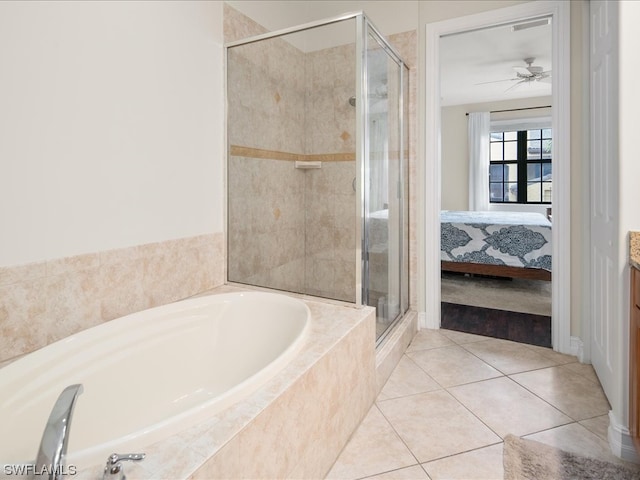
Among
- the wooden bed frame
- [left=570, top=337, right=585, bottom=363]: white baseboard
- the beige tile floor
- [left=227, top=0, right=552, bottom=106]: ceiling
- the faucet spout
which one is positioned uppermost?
[left=227, top=0, right=552, bottom=106]: ceiling

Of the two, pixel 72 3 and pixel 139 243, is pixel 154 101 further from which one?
pixel 139 243

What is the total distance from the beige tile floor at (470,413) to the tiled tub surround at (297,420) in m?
0.14

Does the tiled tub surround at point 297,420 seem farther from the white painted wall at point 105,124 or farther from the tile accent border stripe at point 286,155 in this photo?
the tile accent border stripe at point 286,155

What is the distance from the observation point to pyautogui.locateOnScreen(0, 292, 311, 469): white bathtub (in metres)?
1.06

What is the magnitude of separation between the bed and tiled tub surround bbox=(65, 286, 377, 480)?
280 centimetres

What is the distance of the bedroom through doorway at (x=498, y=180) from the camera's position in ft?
11.2

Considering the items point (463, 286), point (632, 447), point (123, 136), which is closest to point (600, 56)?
point (632, 447)

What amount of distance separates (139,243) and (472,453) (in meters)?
1.72

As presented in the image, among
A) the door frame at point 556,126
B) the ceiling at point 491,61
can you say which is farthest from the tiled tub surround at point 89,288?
the ceiling at point 491,61

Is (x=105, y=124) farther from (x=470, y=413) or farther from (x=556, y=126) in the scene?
(x=556, y=126)

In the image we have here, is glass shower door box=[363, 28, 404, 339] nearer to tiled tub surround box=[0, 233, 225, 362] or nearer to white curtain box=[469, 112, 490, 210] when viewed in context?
tiled tub surround box=[0, 233, 225, 362]

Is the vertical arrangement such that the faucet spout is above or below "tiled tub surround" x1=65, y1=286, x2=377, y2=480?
above

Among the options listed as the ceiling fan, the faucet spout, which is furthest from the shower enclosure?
the ceiling fan

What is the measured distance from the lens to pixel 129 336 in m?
1.53
